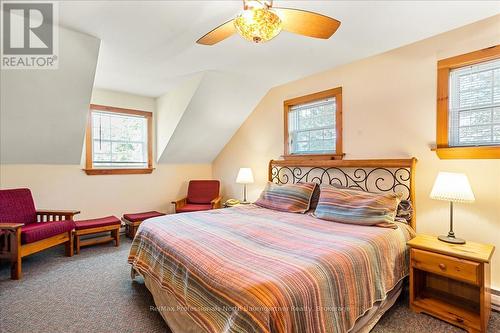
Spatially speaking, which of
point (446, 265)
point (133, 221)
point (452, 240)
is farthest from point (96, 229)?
point (452, 240)

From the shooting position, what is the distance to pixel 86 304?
7.23 ft

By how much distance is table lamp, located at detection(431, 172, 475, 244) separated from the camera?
1.98 m

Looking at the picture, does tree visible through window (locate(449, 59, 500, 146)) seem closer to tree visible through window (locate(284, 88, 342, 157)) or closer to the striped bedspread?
the striped bedspread

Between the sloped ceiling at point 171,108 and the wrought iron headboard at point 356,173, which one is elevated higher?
the sloped ceiling at point 171,108

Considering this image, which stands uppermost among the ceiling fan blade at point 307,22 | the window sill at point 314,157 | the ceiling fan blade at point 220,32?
the ceiling fan blade at point 220,32

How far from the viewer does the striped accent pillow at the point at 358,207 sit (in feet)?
7.44

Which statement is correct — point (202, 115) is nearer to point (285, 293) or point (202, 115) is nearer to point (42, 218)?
point (42, 218)

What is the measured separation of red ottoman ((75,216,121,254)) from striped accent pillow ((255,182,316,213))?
217cm

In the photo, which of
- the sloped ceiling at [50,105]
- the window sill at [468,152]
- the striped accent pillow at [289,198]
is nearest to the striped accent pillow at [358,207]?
the striped accent pillow at [289,198]

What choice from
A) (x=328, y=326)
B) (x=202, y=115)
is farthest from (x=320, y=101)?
(x=328, y=326)

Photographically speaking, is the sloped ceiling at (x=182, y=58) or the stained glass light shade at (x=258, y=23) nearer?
the stained glass light shade at (x=258, y=23)

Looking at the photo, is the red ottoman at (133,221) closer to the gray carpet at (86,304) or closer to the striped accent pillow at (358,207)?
the gray carpet at (86,304)

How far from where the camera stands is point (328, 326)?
1.35 m

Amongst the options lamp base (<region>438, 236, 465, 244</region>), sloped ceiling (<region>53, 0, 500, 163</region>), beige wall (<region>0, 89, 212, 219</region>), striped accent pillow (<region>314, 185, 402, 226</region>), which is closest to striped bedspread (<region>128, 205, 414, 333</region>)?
striped accent pillow (<region>314, 185, 402, 226</region>)
